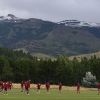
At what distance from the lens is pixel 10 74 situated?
193500 mm

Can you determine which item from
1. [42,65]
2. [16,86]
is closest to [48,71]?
[42,65]

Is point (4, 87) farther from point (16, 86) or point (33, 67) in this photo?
point (33, 67)

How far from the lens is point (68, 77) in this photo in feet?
620

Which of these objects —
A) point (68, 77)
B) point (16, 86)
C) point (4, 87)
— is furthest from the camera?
point (68, 77)

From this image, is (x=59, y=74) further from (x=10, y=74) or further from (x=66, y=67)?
(x=10, y=74)

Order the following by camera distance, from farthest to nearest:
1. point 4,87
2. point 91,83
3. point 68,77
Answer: point 68,77
point 91,83
point 4,87

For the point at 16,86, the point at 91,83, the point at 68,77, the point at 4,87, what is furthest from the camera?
the point at 68,77

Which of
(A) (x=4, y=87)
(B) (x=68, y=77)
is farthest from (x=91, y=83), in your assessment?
(A) (x=4, y=87)

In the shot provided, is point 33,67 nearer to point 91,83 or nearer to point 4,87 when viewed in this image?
point 91,83

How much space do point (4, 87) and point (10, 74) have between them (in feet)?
326

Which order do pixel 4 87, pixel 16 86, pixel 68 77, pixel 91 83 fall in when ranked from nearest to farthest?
pixel 4 87 < pixel 16 86 < pixel 91 83 < pixel 68 77

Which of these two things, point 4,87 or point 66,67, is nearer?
point 4,87

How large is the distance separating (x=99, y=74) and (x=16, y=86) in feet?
227

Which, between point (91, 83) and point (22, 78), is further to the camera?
point (22, 78)
